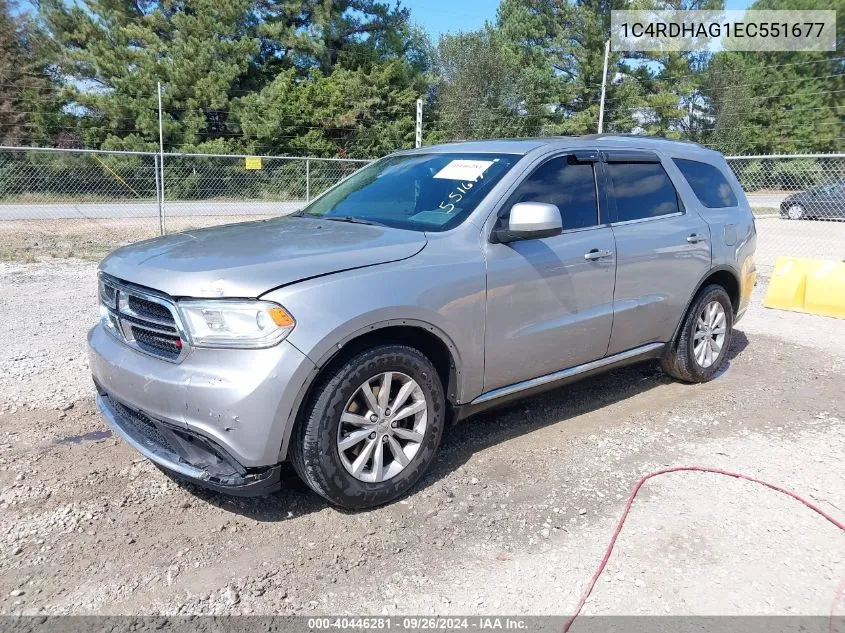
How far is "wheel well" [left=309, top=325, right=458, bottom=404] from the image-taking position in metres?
3.04

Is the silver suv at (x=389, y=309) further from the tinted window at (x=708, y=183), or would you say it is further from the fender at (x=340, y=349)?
the tinted window at (x=708, y=183)

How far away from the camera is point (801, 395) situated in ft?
17.1

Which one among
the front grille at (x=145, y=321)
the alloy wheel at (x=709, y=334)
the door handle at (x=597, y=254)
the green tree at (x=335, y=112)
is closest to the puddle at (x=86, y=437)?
the front grille at (x=145, y=321)

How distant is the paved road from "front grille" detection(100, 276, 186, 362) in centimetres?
1344

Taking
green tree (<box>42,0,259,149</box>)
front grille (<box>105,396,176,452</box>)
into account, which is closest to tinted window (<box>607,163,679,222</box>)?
front grille (<box>105,396,176,452</box>)

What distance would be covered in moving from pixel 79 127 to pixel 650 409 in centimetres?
2703

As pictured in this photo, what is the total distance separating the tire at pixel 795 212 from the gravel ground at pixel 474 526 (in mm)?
20465

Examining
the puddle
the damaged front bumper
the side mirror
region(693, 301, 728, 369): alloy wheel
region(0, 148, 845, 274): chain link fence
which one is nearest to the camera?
the damaged front bumper

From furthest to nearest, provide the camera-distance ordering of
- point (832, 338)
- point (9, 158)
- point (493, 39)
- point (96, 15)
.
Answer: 1. point (493, 39)
2. point (96, 15)
3. point (9, 158)
4. point (832, 338)

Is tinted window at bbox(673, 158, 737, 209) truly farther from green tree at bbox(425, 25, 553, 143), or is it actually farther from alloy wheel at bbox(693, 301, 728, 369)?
green tree at bbox(425, 25, 553, 143)

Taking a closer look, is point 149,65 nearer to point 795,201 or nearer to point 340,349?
point 795,201

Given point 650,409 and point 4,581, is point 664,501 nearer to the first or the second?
point 650,409

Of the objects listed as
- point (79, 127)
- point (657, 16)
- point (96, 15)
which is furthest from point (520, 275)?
point (657, 16)

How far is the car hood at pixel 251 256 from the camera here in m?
2.86
